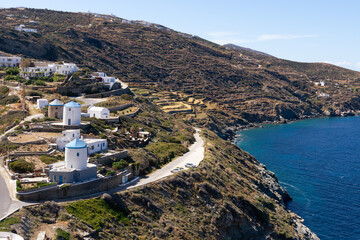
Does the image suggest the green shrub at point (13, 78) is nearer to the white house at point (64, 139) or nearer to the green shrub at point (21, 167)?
the white house at point (64, 139)

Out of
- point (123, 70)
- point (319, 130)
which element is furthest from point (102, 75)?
point (319, 130)

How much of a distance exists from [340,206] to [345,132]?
68169mm

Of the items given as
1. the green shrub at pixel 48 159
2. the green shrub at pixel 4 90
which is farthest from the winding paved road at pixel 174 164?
the green shrub at pixel 4 90

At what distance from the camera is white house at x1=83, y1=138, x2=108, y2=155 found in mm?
38188

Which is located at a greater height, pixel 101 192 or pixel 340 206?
pixel 101 192

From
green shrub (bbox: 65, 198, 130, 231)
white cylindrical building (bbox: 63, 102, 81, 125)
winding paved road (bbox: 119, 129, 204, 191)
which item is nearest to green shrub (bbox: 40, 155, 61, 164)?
winding paved road (bbox: 119, 129, 204, 191)

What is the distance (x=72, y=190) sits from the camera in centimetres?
3025

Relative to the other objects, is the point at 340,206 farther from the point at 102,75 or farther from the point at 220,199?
the point at 102,75

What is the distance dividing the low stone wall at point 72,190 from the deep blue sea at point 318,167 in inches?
1070

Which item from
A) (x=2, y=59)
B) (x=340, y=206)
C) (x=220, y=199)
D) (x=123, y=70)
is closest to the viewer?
(x=220, y=199)

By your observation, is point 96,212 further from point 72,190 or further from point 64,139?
point 64,139

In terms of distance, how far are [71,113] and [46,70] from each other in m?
39.8

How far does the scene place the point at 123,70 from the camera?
130750mm

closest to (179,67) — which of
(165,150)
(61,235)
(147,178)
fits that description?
(165,150)
